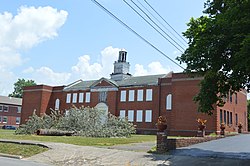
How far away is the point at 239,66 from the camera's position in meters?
12.3

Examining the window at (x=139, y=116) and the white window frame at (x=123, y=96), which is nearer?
the window at (x=139, y=116)

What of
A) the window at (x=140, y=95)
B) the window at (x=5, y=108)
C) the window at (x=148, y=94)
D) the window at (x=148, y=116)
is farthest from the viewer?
the window at (x=5, y=108)

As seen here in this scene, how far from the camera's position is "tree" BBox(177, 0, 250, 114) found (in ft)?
40.5

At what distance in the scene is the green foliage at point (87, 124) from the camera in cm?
3073

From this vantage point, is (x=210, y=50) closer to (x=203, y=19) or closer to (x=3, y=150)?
(x=203, y=19)

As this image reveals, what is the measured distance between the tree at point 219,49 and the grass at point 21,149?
29.6 ft

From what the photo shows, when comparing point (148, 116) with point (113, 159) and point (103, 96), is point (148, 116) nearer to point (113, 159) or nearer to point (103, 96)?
point (103, 96)

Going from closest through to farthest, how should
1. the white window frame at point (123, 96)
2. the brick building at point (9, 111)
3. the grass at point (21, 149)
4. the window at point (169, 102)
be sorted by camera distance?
the grass at point (21, 149), the window at point (169, 102), the white window frame at point (123, 96), the brick building at point (9, 111)

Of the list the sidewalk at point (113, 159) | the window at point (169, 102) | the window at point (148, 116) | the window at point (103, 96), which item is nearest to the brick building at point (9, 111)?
the window at point (103, 96)

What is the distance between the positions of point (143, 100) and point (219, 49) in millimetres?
33291

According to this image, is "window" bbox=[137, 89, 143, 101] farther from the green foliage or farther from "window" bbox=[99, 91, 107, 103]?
the green foliage

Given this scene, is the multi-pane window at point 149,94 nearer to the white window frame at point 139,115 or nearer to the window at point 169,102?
the white window frame at point 139,115

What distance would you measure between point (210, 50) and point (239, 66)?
202 centimetres

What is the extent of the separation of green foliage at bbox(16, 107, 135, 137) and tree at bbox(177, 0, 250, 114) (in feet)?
53.5
